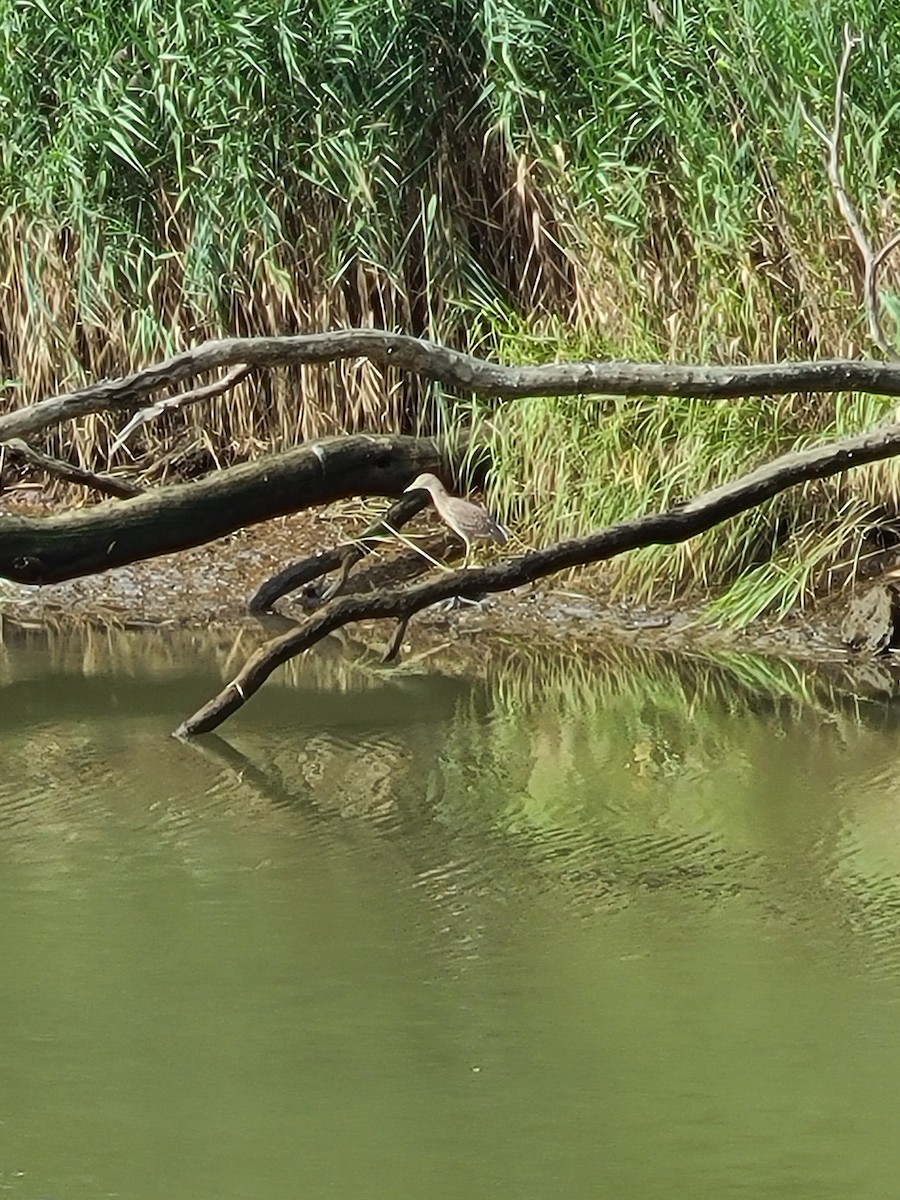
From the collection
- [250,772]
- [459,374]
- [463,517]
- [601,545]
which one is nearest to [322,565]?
[463,517]

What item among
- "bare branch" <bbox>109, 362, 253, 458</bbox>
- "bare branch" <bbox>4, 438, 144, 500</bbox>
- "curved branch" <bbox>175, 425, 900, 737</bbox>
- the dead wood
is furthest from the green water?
the dead wood

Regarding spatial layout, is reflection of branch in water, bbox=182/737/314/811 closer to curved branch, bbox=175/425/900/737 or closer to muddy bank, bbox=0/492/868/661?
curved branch, bbox=175/425/900/737

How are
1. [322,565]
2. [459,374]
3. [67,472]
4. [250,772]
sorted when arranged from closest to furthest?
[459,374], [250,772], [67,472], [322,565]

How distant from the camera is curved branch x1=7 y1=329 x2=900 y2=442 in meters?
3.39

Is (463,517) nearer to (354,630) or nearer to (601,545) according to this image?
(354,630)

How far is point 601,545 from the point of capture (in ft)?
12.6

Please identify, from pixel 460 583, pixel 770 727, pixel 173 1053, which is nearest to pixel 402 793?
pixel 460 583

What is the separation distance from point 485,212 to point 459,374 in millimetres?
2550

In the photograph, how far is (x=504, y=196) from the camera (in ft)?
19.6

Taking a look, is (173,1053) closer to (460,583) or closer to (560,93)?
(460,583)

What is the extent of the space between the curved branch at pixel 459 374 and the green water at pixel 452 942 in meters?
0.71

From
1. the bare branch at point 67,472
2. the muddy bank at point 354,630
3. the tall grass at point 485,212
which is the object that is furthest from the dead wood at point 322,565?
the bare branch at point 67,472

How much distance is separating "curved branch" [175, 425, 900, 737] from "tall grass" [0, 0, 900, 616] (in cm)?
112

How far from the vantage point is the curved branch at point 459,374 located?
339 cm
